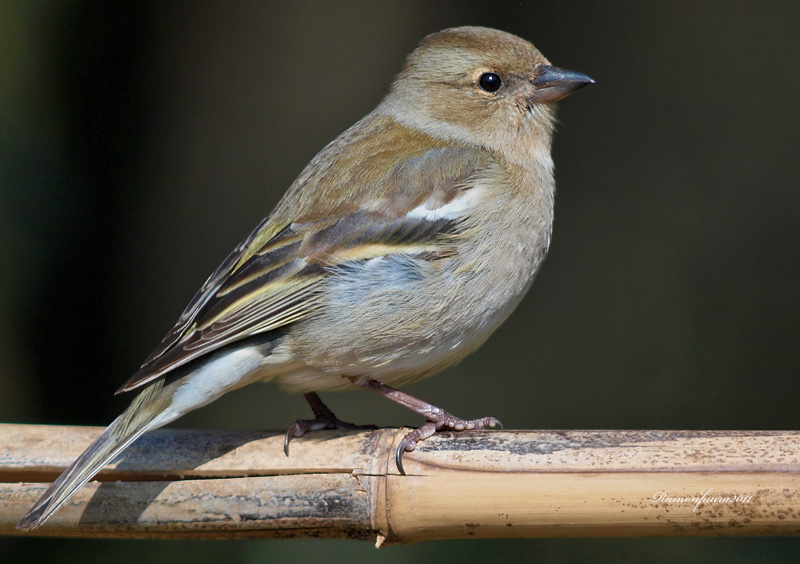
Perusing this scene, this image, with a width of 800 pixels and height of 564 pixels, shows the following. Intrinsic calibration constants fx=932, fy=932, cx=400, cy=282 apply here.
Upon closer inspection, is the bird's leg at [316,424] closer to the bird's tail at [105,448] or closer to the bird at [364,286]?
the bird at [364,286]

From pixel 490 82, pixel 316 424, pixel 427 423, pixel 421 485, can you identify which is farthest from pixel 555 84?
pixel 421 485

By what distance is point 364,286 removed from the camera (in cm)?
297

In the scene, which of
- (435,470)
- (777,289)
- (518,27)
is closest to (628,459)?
(435,470)

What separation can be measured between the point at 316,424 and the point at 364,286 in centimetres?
48

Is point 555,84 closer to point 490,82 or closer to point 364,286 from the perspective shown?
point 490,82

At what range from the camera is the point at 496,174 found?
10.7 ft

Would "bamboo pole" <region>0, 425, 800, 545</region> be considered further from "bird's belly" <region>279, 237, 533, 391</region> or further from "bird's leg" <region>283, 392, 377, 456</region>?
"bird's belly" <region>279, 237, 533, 391</region>

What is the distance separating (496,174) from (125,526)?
65.8 inches

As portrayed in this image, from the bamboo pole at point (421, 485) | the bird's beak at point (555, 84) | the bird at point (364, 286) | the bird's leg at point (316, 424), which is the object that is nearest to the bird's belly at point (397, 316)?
the bird at point (364, 286)

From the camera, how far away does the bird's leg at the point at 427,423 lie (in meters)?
2.58

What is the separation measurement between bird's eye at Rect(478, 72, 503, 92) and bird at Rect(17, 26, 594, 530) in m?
0.37

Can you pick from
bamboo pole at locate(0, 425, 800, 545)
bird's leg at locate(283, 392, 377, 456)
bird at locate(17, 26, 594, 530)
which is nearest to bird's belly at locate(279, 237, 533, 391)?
bird at locate(17, 26, 594, 530)

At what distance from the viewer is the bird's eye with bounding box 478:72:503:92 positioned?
356 cm

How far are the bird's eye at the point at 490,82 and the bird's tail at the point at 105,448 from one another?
167 cm
